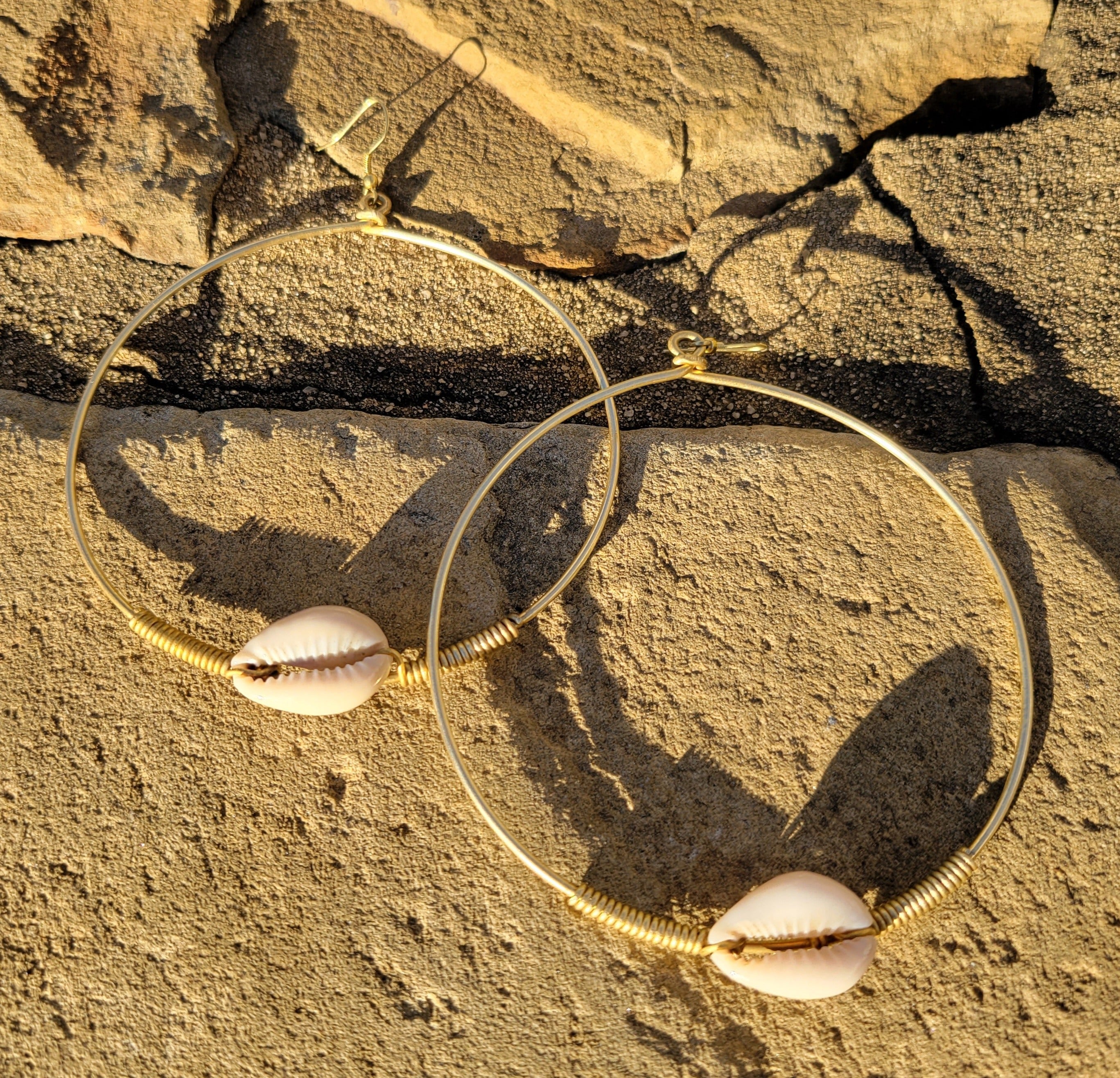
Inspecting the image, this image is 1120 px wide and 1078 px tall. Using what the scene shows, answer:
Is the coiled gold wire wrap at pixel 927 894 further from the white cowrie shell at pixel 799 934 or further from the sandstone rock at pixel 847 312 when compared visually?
the sandstone rock at pixel 847 312

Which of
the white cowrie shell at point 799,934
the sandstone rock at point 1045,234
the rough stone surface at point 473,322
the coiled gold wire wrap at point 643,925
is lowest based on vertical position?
the coiled gold wire wrap at point 643,925

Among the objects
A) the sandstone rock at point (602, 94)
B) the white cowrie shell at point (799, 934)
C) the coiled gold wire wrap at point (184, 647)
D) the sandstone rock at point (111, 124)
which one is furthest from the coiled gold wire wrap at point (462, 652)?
the sandstone rock at point (111, 124)

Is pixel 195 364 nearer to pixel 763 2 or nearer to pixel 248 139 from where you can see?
pixel 248 139

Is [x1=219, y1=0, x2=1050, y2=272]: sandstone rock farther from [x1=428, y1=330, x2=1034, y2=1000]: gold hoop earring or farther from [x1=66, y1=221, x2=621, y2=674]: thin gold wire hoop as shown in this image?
[x1=428, y1=330, x2=1034, y2=1000]: gold hoop earring

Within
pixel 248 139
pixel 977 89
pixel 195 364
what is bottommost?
pixel 195 364

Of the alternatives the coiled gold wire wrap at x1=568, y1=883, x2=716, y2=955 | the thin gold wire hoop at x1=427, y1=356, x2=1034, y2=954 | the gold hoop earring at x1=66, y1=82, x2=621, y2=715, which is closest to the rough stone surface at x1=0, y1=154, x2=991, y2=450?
the thin gold wire hoop at x1=427, y1=356, x2=1034, y2=954

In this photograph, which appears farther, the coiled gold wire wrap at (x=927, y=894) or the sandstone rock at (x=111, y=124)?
the sandstone rock at (x=111, y=124)

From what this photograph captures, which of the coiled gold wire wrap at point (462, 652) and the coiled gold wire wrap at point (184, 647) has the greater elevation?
the coiled gold wire wrap at point (462, 652)

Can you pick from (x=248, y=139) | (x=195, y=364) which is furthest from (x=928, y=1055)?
(x=248, y=139)
